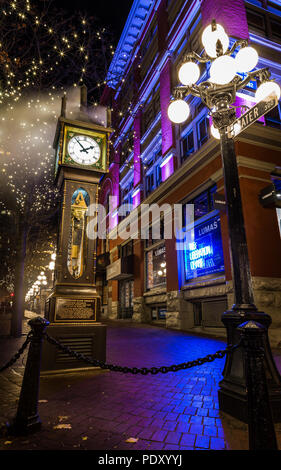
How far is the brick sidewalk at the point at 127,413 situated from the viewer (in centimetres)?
241

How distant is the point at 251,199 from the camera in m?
9.00

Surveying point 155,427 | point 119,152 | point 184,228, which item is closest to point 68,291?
point 155,427

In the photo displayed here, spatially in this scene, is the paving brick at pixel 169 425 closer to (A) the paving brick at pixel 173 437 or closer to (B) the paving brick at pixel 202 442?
(A) the paving brick at pixel 173 437

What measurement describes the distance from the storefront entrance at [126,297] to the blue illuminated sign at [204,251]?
7672 millimetres

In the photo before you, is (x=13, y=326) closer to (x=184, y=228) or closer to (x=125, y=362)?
(x=125, y=362)

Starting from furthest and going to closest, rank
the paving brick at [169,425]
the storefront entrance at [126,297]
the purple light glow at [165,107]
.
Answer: the storefront entrance at [126,297] → the purple light glow at [165,107] → the paving brick at [169,425]

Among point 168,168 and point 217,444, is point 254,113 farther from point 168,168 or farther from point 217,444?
point 168,168

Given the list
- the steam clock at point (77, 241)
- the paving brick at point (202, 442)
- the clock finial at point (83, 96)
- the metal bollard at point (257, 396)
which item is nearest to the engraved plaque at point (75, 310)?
the steam clock at point (77, 241)

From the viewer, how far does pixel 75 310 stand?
17.1ft

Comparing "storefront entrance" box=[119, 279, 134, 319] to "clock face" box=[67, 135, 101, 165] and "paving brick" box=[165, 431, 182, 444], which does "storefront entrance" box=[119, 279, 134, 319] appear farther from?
"paving brick" box=[165, 431, 182, 444]

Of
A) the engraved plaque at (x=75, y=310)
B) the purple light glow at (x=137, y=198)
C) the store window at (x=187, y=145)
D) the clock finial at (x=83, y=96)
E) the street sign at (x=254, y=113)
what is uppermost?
the store window at (x=187, y=145)

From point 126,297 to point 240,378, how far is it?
16.8 metres

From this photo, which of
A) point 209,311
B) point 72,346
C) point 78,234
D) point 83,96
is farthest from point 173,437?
point 209,311
